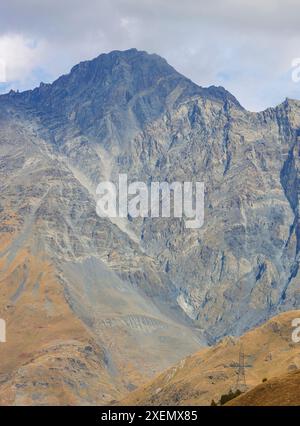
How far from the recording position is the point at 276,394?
114375mm

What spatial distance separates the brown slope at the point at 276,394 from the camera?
11100 centimetres

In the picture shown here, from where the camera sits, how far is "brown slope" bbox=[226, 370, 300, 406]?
111m
